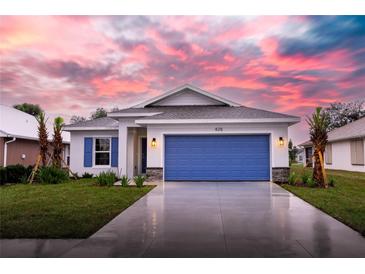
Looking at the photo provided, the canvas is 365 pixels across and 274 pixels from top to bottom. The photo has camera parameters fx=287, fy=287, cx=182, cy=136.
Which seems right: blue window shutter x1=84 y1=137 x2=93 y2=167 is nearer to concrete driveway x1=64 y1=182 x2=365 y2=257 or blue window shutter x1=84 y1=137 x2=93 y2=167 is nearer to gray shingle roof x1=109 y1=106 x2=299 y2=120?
gray shingle roof x1=109 y1=106 x2=299 y2=120

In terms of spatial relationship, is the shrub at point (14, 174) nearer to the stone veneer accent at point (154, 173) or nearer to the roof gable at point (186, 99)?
the stone veneer accent at point (154, 173)

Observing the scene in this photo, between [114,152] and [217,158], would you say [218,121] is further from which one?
[114,152]

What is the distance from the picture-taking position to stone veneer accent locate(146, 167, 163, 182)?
13.1 m

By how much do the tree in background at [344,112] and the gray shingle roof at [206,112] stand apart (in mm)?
29004

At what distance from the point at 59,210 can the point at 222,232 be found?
4229mm

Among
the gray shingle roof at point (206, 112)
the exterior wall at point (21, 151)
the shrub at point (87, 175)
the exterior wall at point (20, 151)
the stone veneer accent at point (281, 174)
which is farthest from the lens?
the exterior wall at point (21, 151)

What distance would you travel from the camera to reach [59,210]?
7082 mm

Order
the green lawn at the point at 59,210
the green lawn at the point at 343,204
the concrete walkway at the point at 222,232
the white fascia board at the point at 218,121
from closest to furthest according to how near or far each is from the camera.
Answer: the concrete walkway at the point at 222,232 < the green lawn at the point at 59,210 < the green lawn at the point at 343,204 < the white fascia board at the point at 218,121

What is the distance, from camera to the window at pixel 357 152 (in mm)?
18906

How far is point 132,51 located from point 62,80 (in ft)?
13.4

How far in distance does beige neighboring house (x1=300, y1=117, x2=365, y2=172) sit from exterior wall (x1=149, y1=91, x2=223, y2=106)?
29.1ft

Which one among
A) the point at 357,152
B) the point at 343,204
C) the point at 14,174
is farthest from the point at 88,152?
the point at 357,152

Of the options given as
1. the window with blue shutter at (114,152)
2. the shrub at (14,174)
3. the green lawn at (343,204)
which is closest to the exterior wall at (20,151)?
the shrub at (14,174)
